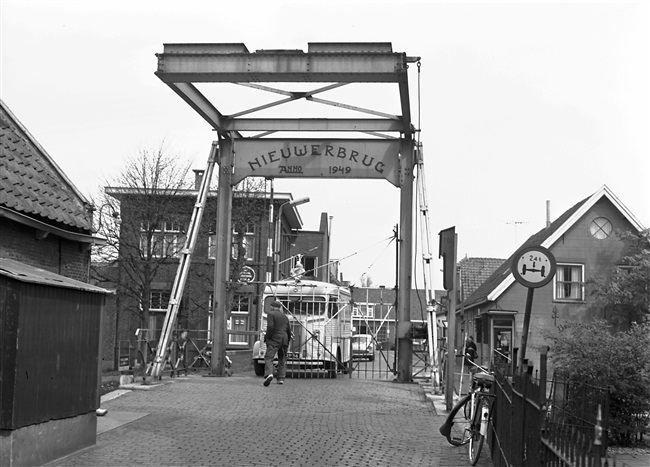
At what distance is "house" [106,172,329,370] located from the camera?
127ft

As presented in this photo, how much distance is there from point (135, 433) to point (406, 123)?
12.2m

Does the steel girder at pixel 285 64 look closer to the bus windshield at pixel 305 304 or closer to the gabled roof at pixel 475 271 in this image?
the bus windshield at pixel 305 304

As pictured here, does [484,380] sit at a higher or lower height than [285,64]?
lower

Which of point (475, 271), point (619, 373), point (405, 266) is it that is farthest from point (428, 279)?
point (475, 271)

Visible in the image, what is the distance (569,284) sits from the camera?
42.4 m

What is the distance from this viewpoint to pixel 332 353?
23312 mm

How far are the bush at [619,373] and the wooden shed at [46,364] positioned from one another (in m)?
6.62

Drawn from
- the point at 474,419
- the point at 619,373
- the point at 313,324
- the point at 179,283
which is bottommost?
the point at 474,419

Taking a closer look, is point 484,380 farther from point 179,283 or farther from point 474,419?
point 179,283

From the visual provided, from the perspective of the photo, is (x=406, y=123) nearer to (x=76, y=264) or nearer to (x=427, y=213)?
(x=427, y=213)

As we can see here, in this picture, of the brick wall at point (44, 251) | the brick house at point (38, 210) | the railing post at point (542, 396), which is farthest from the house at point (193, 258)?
the railing post at point (542, 396)

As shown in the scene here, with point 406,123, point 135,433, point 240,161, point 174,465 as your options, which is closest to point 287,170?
point 240,161

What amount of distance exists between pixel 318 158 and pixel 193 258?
77.1 feet

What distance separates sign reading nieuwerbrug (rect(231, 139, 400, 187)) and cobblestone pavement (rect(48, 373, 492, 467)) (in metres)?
6.18
